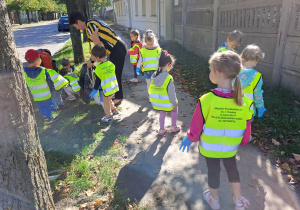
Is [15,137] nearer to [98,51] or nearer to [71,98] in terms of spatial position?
[98,51]

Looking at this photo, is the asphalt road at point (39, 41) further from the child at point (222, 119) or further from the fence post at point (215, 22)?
the child at point (222, 119)

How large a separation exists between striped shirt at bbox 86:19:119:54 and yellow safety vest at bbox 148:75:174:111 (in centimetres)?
→ 172

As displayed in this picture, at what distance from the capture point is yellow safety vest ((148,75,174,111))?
378 cm

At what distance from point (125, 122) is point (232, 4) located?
16.9 feet

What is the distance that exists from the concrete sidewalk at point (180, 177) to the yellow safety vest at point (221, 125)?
2.37 feet

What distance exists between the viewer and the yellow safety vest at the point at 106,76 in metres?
4.30

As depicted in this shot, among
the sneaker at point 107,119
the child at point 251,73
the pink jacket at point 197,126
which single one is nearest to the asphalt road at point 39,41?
the sneaker at point 107,119

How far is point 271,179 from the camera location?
301cm

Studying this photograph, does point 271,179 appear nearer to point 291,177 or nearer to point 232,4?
point 291,177

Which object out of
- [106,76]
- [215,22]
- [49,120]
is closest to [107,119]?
[106,76]

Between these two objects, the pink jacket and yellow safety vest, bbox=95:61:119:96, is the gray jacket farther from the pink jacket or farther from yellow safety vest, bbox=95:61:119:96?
the pink jacket

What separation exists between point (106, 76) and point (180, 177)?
229 cm

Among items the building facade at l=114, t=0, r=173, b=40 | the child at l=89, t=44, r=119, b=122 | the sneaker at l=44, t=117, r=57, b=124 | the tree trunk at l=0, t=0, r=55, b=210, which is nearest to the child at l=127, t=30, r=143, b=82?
the child at l=89, t=44, r=119, b=122

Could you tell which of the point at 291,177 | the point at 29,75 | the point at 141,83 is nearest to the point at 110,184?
the point at 291,177
